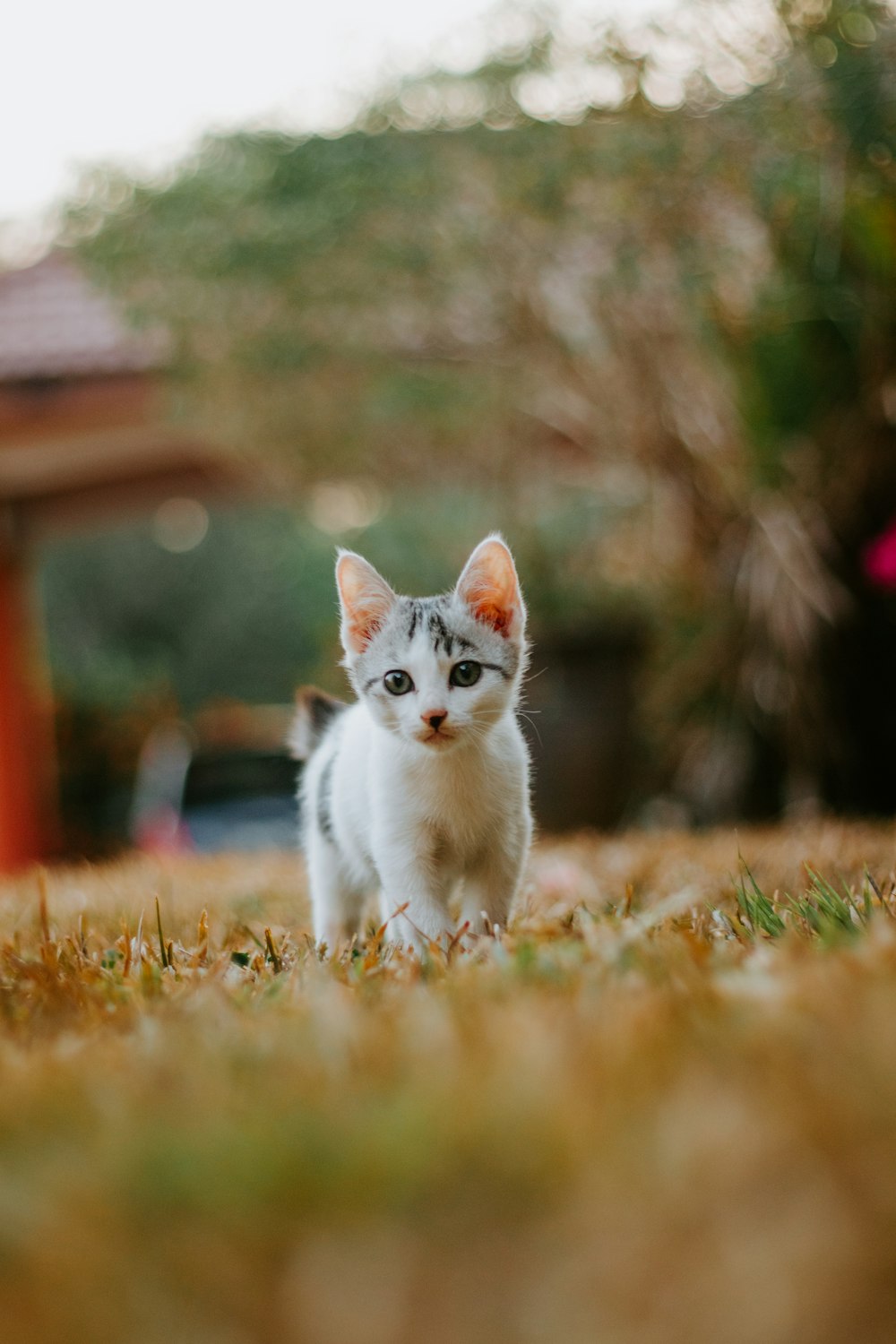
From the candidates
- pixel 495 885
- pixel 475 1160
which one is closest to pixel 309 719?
pixel 495 885

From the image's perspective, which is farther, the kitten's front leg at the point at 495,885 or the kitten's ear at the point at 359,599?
the kitten's ear at the point at 359,599

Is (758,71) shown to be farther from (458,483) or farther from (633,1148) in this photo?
(633,1148)

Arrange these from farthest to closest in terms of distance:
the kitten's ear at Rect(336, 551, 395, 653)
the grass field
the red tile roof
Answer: the red tile roof, the kitten's ear at Rect(336, 551, 395, 653), the grass field

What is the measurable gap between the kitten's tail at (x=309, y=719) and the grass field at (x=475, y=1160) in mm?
1173

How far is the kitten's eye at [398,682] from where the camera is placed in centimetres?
168

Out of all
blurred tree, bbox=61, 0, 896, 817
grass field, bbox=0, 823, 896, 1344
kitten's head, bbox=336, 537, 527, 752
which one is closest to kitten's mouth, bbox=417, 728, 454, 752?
kitten's head, bbox=336, 537, 527, 752

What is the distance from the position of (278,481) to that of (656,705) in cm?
211

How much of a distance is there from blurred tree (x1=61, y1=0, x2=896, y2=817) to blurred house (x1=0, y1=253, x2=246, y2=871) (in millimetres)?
594

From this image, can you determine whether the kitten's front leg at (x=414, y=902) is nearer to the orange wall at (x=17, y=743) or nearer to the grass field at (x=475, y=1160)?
the grass field at (x=475, y=1160)

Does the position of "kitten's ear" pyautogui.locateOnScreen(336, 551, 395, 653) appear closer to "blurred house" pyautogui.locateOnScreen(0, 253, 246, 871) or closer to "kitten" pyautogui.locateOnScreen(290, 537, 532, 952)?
"kitten" pyautogui.locateOnScreen(290, 537, 532, 952)

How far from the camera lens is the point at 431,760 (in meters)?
1.67

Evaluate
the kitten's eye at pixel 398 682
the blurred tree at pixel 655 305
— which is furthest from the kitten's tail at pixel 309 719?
the blurred tree at pixel 655 305

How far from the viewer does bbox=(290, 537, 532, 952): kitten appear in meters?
1.60

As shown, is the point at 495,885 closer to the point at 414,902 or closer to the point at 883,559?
the point at 414,902
